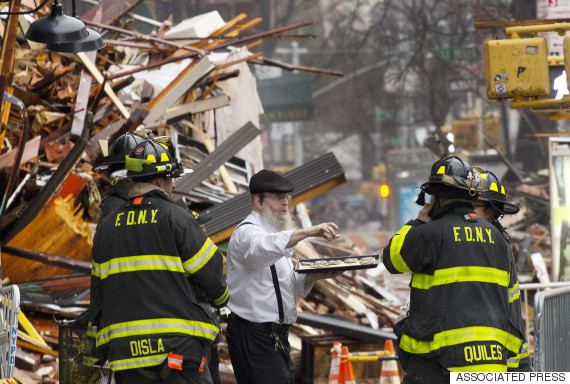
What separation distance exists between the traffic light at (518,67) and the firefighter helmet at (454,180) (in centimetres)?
329

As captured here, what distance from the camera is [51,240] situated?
922cm

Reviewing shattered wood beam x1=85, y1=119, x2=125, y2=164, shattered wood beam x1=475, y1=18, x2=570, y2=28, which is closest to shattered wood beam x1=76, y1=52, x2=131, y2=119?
shattered wood beam x1=85, y1=119, x2=125, y2=164

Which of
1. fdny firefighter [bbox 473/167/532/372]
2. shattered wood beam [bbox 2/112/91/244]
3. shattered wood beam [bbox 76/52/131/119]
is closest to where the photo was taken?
fdny firefighter [bbox 473/167/532/372]

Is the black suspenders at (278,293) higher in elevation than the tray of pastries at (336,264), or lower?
lower

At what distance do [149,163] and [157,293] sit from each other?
73 centimetres

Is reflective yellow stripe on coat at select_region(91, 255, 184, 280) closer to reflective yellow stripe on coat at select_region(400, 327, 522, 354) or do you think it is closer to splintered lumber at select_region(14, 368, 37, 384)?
reflective yellow stripe on coat at select_region(400, 327, 522, 354)

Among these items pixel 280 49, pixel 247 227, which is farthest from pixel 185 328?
pixel 280 49

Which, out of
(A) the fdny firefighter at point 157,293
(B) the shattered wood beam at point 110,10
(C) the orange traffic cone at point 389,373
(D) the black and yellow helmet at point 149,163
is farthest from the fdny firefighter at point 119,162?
(B) the shattered wood beam at point 110,10

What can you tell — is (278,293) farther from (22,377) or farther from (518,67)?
(518,67)

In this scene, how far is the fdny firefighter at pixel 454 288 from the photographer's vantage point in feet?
15.9

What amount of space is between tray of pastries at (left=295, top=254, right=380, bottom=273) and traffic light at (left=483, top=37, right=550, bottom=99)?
115 inches

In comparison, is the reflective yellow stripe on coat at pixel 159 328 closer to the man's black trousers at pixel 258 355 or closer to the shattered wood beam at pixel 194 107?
the man's black trousers at pixel 258 355

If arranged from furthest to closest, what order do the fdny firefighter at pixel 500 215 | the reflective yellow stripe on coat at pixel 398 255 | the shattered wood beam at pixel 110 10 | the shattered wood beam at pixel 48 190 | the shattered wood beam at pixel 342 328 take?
1. the shattered wood beam at pixel 110 10
2. the shattered wood beam at pixel 342 328
3. the shattered wood beam at pixel 48 190
4. the fdny firefighter at pixel 500 215
5. the reflective yellow stripe on coat at pixel 398 255

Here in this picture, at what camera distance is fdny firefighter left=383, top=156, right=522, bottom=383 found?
486 centimetres
